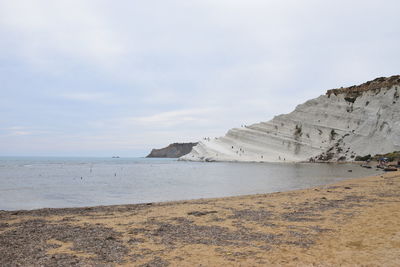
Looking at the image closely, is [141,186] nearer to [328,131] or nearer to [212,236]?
[212,236]

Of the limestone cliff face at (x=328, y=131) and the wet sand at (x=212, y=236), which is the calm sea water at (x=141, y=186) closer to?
the wet sand at (x=212, y=236)

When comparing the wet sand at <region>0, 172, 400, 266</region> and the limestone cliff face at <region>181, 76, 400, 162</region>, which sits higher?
the limestone cliff face at <region>181, 76, 400, 162</region>

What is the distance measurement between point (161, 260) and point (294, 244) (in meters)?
3.12

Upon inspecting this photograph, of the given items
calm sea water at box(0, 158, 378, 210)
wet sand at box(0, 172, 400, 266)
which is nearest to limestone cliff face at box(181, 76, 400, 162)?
calm sea water at box(0, 158, 378, 210)

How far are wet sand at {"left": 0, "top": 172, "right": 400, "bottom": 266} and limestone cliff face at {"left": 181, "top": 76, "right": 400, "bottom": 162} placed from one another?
5990cm

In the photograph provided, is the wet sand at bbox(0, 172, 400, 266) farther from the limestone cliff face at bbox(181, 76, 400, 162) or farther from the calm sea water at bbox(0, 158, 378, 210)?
the limestone cliff face at bbox(181, 76, 400, 162)

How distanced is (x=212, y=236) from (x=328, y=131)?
72063 mm

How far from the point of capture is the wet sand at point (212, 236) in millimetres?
6867

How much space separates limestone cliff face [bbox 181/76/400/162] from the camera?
67500 millimetres

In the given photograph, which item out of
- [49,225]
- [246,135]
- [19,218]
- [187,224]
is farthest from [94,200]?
[246,135]

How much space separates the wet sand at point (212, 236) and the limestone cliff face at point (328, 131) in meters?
59.9

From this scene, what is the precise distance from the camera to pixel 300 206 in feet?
44.2

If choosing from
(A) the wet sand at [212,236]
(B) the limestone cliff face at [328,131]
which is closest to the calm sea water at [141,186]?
(A) the wet sand at [212,236]

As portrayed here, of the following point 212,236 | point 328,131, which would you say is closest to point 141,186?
point 212,236
